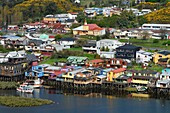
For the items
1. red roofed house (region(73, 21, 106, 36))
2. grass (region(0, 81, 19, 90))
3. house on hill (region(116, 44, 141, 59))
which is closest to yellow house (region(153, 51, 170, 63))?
house on hill (region(116, 44, 141, 59))

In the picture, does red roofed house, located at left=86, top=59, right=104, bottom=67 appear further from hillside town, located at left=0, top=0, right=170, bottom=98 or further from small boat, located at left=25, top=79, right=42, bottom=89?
small boat, located at left=25, top=79, right=42, bottom=89

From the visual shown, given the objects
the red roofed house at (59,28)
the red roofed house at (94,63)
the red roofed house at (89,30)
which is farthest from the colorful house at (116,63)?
the red roofed house at (59,28)

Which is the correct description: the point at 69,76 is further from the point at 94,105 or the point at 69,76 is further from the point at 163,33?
the point at 163,33

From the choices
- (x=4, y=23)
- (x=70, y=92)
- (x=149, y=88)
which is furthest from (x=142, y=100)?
(x=4, y=23)

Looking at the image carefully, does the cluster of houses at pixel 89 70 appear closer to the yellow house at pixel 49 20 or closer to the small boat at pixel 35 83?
the small boat at pixel 35 83

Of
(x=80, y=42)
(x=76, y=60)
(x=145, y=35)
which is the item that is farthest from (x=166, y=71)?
(x=145, y=35)
